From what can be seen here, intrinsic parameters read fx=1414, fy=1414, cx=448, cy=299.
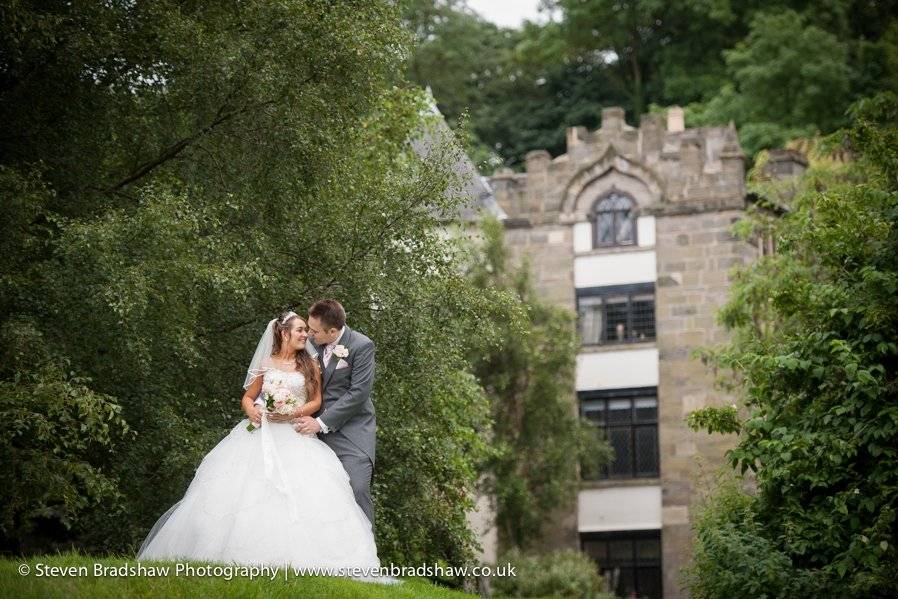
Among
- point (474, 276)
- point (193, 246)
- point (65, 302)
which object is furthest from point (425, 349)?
point (474, 276)

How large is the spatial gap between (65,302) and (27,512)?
2400 millimetres

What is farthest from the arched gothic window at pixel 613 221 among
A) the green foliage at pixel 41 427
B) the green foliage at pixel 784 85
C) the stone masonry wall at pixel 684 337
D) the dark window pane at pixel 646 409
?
the green foliage at pixel 41 427

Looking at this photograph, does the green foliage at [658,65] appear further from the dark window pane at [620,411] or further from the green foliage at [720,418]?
the green foliage at [720,418]

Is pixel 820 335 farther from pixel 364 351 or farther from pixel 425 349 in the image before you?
pixel 364 351

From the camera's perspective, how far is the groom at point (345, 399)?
12.5 meters

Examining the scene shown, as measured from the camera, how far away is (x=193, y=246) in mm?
16812

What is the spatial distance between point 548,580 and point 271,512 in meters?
21.4

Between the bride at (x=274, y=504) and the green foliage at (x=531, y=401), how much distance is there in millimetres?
22807

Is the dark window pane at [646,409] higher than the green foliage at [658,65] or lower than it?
lower

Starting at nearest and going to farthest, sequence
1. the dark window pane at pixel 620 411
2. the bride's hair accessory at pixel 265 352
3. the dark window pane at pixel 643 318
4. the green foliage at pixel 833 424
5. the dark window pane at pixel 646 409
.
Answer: the bride's hair accessory at pixel 265 352 < the green foliage at pixel 833 424 < the dark window pane at pixel 646 409 < the dark window pane at pixel 620 411 < the dark window pane at pixel 643 318

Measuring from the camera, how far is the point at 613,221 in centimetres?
4106

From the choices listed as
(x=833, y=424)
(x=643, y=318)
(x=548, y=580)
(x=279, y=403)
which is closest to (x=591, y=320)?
(x=643, y=318)

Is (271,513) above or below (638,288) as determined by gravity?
→ below

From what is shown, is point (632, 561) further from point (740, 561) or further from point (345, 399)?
point (345, 399)
